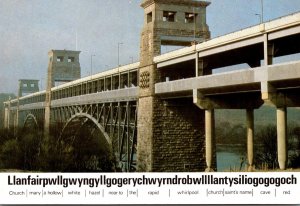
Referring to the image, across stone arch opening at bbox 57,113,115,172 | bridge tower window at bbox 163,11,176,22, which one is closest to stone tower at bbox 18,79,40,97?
stone arch opening at bbox 57,113,115,172

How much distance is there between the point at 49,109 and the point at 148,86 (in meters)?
34.5

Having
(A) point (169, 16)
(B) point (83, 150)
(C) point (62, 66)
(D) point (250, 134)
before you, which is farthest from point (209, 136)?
(C) point (62, 66)

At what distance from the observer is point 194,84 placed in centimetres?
2002

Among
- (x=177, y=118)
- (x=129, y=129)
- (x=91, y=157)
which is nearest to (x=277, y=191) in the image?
(x=177, y=118)

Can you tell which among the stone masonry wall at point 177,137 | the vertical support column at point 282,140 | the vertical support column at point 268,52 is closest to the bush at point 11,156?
the stone masonry wall at point 177,137

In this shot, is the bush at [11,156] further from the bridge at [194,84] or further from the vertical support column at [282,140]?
the vertical support column at [282,140]

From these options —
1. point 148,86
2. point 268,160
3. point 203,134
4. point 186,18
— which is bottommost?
point 268,160

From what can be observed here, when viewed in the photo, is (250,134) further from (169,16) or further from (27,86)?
(27,86)

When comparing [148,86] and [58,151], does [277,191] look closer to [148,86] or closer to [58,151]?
[148,86]

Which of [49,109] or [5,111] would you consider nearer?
[49,109]

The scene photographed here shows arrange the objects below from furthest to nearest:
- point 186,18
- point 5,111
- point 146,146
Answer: point 5,111
point 186,18
point 146,146

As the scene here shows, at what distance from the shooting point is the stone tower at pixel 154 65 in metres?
24.1

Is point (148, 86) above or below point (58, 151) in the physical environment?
above

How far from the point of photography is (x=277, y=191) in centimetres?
1314
